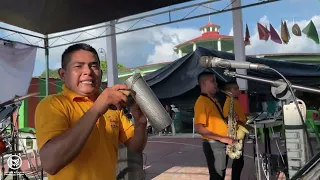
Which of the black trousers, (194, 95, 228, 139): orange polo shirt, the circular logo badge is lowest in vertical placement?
the circular logo badge

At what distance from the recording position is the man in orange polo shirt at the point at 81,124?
114 centimetres

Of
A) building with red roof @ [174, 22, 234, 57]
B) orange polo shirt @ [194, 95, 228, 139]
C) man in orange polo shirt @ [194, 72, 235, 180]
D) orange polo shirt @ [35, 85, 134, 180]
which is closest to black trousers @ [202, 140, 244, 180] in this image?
man in orange polo shirt @ [194, 72, 235, 180]

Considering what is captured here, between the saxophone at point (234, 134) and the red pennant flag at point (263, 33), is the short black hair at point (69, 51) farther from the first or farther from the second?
the red pennant flag at point (263, 33)

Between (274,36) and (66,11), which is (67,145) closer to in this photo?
(66,11)

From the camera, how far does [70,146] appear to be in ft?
3.71

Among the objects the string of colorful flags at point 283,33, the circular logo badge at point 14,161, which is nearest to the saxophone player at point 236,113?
the circular logo badge at point 14,161

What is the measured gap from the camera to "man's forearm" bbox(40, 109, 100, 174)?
3.71 ft

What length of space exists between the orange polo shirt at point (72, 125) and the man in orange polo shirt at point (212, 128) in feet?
6.44

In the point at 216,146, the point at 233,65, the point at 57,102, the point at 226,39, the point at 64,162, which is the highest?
the point at 226,39

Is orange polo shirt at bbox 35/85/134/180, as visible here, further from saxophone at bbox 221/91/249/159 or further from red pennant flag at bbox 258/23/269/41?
red pennant flag at bbox 258/23/269/41

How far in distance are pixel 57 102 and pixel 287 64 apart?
8966 millimetres

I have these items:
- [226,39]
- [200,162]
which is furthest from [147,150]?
[226,39]

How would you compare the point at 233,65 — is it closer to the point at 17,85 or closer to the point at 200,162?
the point at 200,162

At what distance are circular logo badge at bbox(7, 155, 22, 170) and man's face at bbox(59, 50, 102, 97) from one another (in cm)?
384
